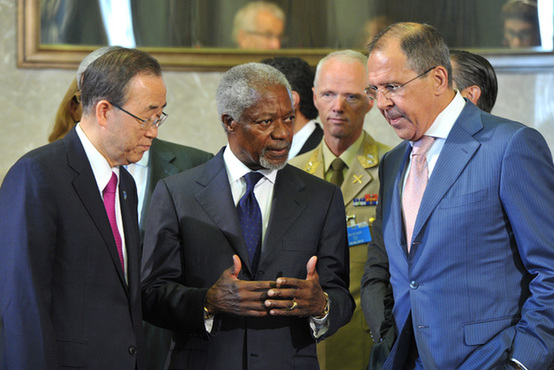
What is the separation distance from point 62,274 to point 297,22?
10.7ft

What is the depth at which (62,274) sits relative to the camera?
7.73 ft

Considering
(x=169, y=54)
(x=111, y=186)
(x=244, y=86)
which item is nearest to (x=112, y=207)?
(x=111, y=186)

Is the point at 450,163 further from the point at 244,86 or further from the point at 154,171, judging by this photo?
the point at 154,171

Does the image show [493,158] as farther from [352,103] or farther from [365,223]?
[352,103]

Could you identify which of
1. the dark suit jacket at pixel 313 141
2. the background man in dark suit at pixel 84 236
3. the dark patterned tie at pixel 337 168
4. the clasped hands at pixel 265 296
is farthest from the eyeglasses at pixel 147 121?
the dark suit jacket at pixel 313 141

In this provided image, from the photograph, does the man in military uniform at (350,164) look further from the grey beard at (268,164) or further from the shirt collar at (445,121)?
the shirt collar at (445,121)

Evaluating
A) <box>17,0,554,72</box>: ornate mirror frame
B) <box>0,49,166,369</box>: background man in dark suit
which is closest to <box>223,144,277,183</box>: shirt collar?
<box>0,49,166,369</box>: background man in dark suit

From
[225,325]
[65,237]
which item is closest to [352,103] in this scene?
[225,325]

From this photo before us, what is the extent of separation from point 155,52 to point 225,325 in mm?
2844

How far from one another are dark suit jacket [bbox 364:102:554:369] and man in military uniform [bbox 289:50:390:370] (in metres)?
0.92

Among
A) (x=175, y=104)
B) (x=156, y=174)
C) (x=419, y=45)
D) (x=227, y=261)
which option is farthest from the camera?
(x=175, y=104)

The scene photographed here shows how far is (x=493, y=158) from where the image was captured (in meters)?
2.47

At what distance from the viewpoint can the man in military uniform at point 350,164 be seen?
351 centimetres

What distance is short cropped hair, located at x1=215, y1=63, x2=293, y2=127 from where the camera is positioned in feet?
9.47
